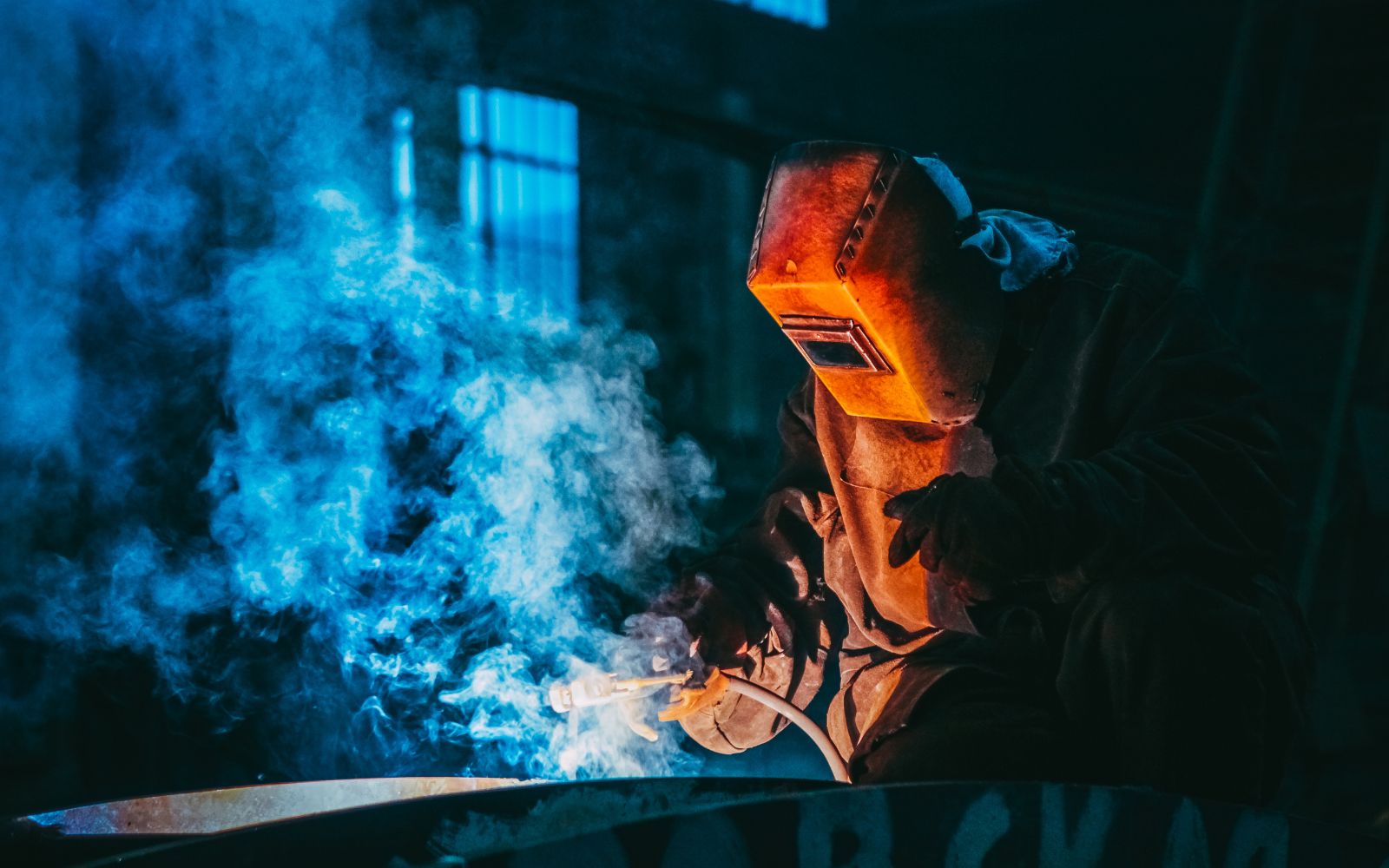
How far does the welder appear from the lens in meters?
1.73

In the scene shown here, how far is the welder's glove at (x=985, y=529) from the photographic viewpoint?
1690mm

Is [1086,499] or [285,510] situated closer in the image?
[1086,499]

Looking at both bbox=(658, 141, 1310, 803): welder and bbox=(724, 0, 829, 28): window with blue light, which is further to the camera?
bbox=(724, 0, 829, 28): window with blue light

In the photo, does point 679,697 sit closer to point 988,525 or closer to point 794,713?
point 794,713

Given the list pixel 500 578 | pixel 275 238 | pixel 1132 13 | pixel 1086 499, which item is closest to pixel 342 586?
pixel 500 578

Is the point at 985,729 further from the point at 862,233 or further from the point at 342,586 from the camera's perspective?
the point at 342,586

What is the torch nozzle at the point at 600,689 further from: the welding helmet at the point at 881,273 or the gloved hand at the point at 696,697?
the welding helmet at the point at 881,273

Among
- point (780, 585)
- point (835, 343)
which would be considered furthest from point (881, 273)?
point (780, 585)

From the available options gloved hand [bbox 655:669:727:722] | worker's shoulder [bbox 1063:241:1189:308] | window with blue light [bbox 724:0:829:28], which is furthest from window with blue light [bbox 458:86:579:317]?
→ worker's shoulder [bbox 1063:241:1189:308]

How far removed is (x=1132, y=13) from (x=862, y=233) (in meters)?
7.78

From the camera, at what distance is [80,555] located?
441 cm

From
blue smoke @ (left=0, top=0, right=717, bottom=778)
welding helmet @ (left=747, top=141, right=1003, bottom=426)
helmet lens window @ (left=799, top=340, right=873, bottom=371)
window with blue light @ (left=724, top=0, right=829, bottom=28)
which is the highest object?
window with blue light @ (left=724, top=0, right=829, bottom=28)

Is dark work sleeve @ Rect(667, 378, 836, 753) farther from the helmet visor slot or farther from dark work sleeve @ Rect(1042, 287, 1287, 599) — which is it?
dark work sleeve @ Rect(1042, 287, 1287, 599)

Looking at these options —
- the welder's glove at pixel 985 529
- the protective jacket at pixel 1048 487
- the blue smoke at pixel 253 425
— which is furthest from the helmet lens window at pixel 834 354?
the blue smoke at pixel 253 425
